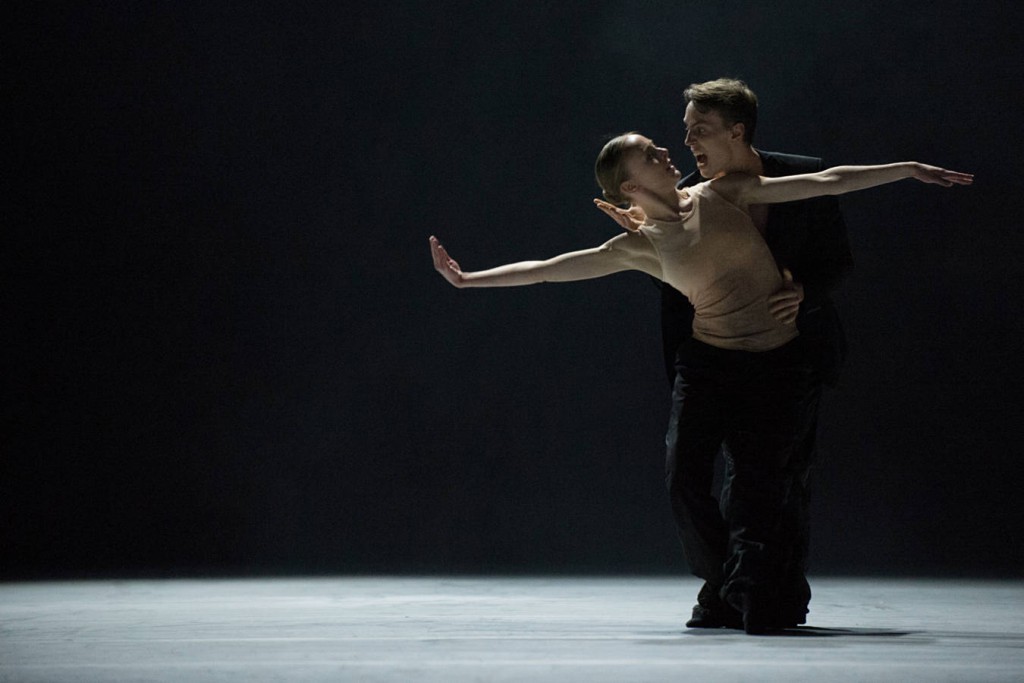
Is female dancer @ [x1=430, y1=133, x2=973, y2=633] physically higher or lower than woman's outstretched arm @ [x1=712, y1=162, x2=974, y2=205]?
lower

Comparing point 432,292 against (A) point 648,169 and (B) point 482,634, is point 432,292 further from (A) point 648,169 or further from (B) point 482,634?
(B) point 482,634

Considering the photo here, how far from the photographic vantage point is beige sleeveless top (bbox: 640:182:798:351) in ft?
8.34

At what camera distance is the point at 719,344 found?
103 inches

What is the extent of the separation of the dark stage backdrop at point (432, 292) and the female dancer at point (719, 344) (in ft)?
5.48

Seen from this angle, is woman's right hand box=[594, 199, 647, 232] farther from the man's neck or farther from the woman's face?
the man's neck

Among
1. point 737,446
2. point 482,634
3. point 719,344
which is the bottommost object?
point 482,634

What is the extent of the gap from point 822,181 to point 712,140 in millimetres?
268

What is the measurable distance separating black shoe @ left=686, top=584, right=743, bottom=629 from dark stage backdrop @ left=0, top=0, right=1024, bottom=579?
5.35 feet

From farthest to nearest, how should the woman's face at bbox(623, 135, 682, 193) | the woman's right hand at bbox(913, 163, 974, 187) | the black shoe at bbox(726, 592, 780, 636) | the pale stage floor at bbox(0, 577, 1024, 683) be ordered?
the woman's face at bbox(623, 135, 682, 193), the black shoe at bbox(726, 592, 780, 636), the woman's right hand at bbox(913, 163, 974, 187), the pale stage floor at bbox(0, 577, 1024, 683)

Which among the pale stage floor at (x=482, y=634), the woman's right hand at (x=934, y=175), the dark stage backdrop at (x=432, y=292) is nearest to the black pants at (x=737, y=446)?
the pale stage floor at (x=482, y=634)

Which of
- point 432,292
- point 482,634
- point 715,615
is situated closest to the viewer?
point 482,634

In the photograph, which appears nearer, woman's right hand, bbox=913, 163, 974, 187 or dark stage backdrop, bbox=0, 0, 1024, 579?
woman's right hand, bbox=913, 163, 974, 187

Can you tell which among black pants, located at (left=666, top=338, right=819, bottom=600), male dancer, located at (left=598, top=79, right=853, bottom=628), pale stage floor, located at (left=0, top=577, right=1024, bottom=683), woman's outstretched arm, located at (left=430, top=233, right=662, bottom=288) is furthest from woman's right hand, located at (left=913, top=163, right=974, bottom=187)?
pale stage floor, located at (left=0, top=577, right=1024, bottom=683)

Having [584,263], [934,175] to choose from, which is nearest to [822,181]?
[934,175]
